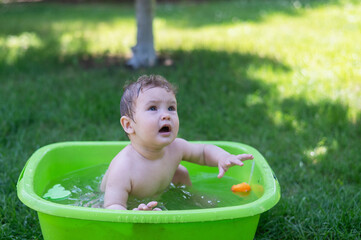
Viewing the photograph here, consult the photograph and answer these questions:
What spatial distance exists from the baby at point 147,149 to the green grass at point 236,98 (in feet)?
1.47

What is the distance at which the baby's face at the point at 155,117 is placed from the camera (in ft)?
6.19

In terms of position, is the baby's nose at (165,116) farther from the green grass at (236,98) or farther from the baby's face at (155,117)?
the green grass at (236,98)

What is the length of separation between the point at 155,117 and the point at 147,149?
0.19 metres

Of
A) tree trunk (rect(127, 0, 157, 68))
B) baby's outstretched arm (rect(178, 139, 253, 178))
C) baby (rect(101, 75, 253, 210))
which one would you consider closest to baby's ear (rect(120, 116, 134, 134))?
baby (rect(101, 75, 253, 210))

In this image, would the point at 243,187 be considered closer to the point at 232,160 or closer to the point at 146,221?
the point at 232,160

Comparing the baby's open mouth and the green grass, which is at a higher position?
the baby's open mouth

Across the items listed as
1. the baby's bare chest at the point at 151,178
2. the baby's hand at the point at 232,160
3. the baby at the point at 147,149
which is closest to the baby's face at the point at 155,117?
the baby at the point at 147,149

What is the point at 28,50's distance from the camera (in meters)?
4.98

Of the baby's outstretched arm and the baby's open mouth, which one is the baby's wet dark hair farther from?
the baby's outstretched arm

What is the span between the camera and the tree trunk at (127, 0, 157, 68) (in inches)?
174

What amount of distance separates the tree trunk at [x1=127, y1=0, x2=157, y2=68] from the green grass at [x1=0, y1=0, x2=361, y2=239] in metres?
0.21

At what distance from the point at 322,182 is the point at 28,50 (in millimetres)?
3779

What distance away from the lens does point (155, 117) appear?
1.89 metres

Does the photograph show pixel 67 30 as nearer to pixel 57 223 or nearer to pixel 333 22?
pixel 333 22
